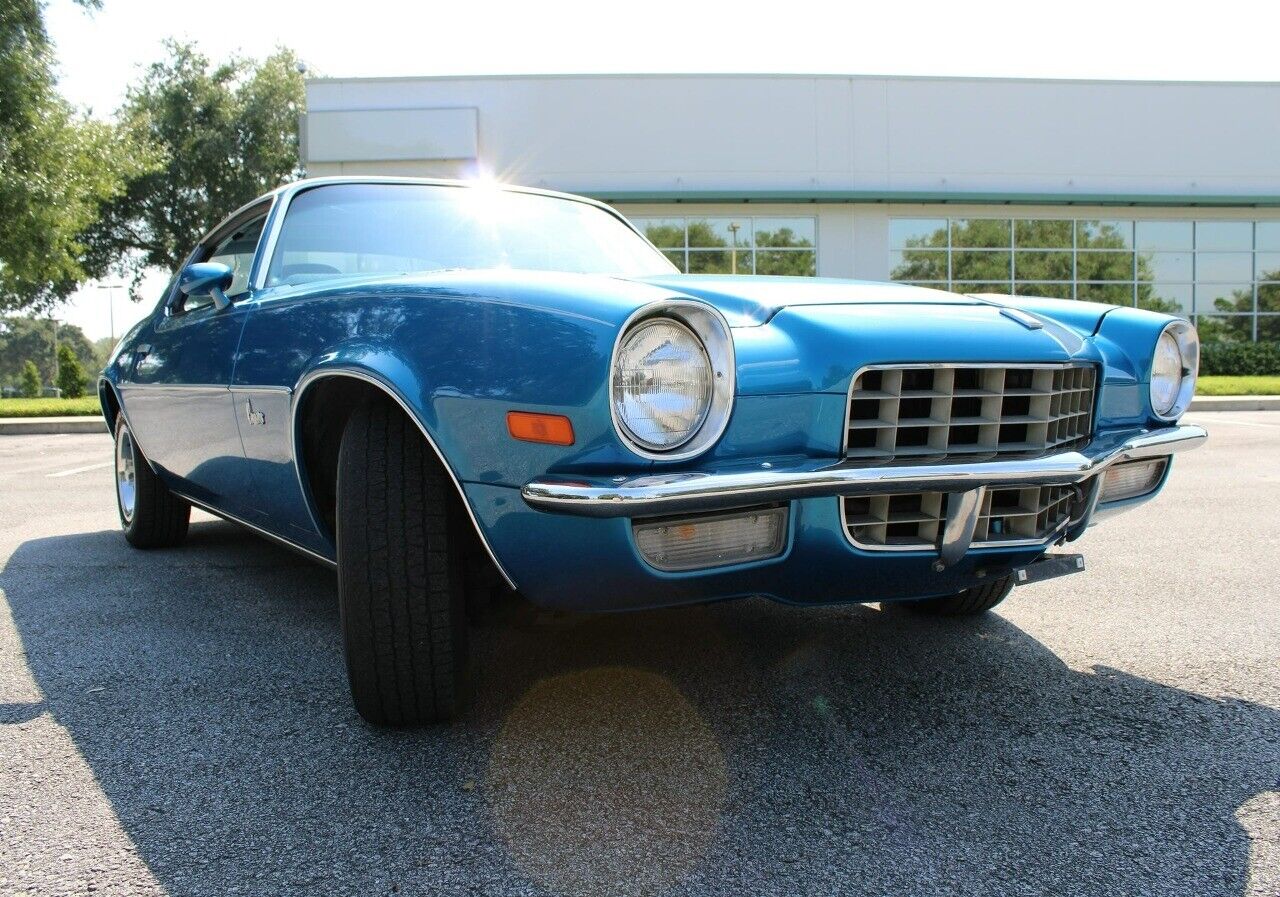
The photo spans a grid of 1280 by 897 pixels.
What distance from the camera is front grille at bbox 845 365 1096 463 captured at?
7.04ft

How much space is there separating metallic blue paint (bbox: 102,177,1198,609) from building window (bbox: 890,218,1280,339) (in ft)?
59.3

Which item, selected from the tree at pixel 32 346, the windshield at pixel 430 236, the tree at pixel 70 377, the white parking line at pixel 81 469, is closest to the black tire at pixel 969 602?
the windshield at pixel 430 236

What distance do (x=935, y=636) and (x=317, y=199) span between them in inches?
90.1

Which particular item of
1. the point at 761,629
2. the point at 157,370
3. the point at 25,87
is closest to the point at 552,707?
the point at 761,629

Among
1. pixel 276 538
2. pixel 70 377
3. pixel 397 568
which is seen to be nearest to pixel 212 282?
pixel 276 538

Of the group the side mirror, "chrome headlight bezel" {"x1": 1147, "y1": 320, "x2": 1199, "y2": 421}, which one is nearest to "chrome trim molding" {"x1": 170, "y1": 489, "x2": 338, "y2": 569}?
the side mirror

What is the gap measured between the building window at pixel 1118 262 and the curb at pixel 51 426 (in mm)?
13481

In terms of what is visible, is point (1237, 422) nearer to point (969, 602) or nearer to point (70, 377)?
point (969, 602)

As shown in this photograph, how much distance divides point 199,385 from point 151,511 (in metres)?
1.39

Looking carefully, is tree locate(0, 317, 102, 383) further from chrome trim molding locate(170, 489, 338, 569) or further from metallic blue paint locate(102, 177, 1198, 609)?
metallic blue paint locate(102, 177, 1198, 609)

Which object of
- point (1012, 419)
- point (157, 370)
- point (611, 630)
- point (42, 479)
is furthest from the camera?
point (42, 479)

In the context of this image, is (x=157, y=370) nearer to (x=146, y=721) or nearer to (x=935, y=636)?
(x=146, y=721)

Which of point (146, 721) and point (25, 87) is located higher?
point (25, 87)

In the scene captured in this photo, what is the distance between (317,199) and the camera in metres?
3.33
